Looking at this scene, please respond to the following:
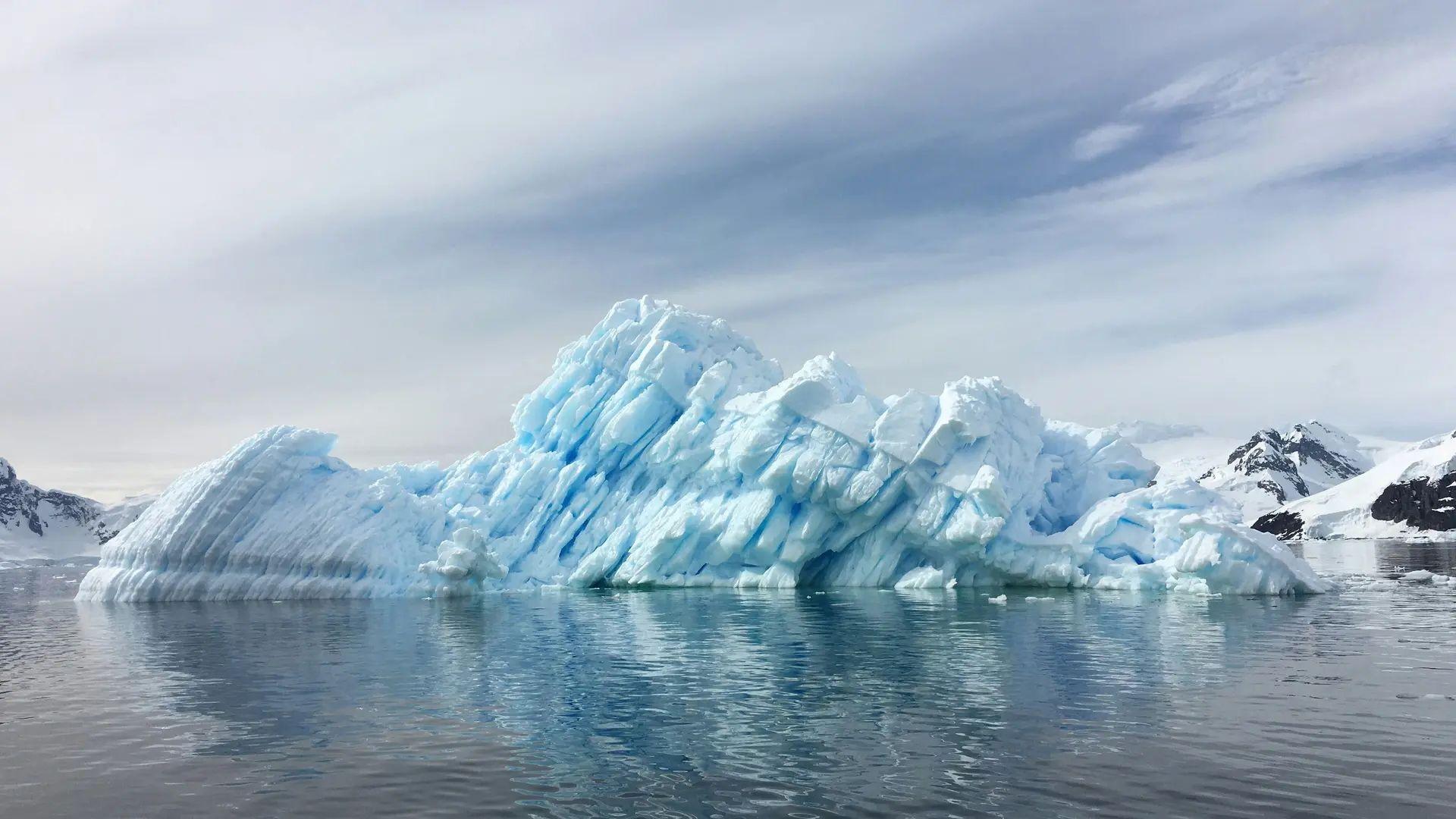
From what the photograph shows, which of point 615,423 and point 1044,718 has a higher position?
point 615,423

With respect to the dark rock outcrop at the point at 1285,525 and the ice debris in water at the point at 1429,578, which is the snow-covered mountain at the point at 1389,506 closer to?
the dark rock outcrop at the point at 1285,525

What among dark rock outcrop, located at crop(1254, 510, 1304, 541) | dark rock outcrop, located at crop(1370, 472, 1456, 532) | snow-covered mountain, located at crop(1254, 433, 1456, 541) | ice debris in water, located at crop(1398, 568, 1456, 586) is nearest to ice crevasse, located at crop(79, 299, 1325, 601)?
ice debris in water, located at crop(1398, 568, 1456, 586)

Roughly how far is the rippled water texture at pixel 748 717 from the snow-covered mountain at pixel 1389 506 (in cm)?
12866

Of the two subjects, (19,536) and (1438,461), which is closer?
(1438,461)

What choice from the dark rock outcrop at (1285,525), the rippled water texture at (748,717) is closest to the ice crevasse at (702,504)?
the rippled water texture at (748,717)

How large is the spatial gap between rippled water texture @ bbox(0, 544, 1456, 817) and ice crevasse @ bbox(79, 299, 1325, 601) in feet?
31.3

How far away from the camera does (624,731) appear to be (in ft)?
44.8

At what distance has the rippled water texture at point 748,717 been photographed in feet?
34.3

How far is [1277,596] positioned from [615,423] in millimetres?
26599

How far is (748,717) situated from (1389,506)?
155 m

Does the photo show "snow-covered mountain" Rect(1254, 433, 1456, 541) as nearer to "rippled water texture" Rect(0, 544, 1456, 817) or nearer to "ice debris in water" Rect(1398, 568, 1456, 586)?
"ice debris in water" Rect(1398, 568, 1456, 586)

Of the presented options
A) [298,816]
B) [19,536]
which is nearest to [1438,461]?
[298,816]

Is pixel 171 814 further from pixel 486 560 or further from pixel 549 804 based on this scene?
pixel 486 560

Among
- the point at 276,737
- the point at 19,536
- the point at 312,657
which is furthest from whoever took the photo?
the point at 19,536
